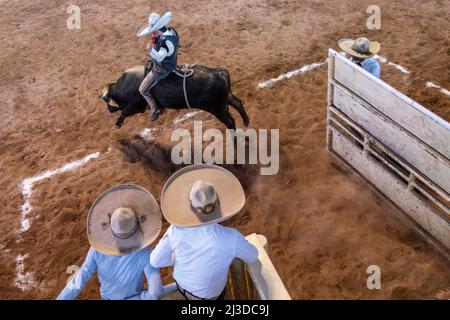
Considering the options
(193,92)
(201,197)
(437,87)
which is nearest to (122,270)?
(201,197)

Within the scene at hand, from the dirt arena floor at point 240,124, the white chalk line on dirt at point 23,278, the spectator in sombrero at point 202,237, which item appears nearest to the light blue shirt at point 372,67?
the dirt arena floor at point 240,124

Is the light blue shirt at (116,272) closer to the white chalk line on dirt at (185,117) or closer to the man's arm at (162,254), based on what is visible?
the man's arm at (162,254)

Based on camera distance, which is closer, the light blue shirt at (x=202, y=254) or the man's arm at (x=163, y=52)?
the light blue shirt at (x=202, y=254)

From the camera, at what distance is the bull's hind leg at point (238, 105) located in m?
6.63

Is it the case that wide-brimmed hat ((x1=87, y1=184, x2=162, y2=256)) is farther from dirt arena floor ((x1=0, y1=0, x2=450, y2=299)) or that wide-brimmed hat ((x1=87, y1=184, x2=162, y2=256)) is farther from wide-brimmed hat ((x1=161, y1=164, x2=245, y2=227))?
dirt arena floor ((x1=0, y1=0, x2=450, y2=299))

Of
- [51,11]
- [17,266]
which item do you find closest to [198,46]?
[51,11]

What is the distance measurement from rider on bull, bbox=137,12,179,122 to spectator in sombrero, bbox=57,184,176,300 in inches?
109

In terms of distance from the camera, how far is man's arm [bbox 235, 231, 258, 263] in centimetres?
314

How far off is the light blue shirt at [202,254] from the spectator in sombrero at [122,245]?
16cm

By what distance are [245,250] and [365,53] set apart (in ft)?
11.6

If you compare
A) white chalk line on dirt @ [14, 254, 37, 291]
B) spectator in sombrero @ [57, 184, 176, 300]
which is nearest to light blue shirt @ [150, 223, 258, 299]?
spectator in sombrero @ [57, 184, 176, 300]

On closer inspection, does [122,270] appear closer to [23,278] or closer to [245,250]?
[245,250]

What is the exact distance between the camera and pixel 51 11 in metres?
11.0

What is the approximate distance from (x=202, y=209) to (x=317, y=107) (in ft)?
14.8
